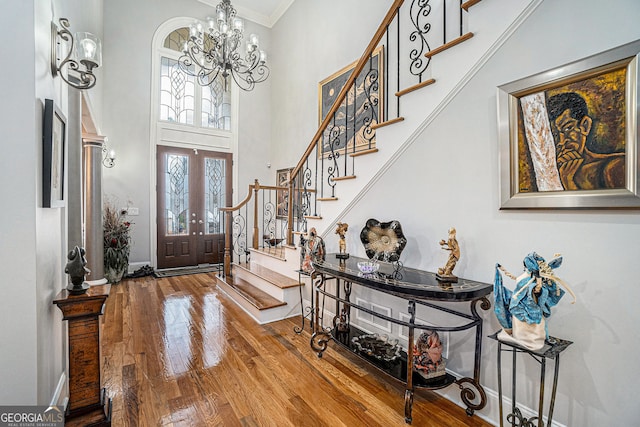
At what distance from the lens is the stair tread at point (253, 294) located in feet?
11.3

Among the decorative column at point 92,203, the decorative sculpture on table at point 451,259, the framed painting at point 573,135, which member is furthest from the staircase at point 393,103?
the decorative column at point 92,203

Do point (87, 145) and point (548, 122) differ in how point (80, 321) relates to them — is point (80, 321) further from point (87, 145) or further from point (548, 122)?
point (87, 145)

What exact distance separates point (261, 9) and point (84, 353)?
7654mm

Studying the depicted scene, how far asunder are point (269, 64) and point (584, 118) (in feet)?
23.3

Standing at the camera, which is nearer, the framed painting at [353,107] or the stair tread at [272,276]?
the stair tread at [272,276]

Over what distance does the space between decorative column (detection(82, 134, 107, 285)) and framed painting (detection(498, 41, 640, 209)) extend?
17.2 feet

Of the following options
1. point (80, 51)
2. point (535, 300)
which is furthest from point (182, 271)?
point (535, 300)

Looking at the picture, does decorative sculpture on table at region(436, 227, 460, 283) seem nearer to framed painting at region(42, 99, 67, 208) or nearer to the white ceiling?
framed painting at region(42, 99, 67, 208)

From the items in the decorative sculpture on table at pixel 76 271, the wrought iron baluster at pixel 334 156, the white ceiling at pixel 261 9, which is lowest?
the decorative sculpture on table at pixel 76 271

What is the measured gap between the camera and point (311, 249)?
301 centimetres

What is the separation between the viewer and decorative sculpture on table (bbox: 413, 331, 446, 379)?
203cm

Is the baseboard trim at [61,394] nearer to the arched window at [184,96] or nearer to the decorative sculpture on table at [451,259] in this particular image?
the decorative sculpture on table at [451,259]

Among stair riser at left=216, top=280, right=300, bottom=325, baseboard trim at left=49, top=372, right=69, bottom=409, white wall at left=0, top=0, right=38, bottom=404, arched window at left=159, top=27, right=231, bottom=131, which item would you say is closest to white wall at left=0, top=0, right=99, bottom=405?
white wall at left=0, top=0, right=38, bottom=404

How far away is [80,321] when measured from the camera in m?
1.73
